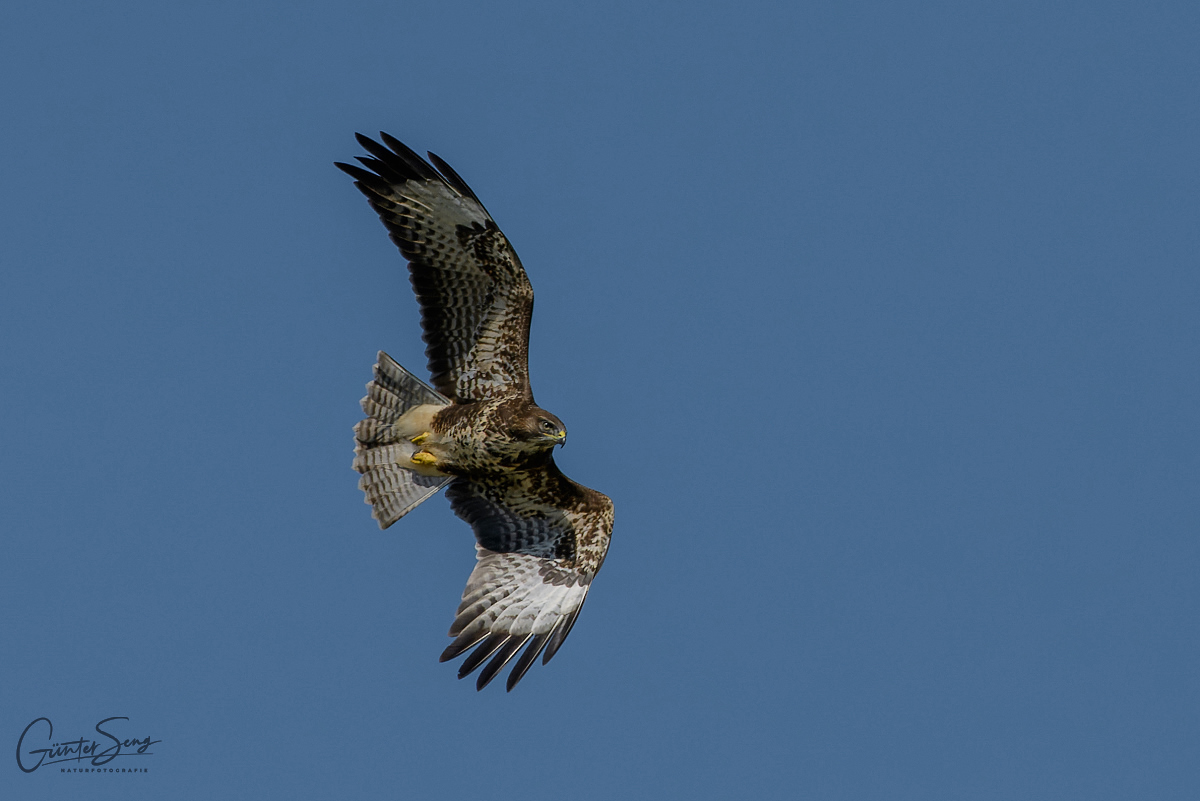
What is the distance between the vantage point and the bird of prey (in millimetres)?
14930

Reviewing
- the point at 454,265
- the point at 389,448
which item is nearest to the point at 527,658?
the point at 389,448

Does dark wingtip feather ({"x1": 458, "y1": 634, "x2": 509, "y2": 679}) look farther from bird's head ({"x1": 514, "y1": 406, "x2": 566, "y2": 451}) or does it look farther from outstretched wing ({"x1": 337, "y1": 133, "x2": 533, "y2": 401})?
outstretched wing ({"x1": 337, "y1": 133, "x2": 533, "y2": 401})

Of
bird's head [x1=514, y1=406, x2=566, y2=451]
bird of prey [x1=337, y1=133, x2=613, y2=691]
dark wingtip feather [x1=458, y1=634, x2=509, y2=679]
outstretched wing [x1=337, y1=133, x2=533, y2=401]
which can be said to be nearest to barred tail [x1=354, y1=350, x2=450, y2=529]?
bird of prey [x1=337, y1=133, x2=613, y2=691]

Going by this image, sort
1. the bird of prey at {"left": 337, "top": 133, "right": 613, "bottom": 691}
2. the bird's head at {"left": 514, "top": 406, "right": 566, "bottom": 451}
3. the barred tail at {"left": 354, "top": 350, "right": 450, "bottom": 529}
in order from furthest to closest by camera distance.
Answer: the barred tail at {"left": 354, "top": 350, "right": 450, "bottom": 529} < the bird of prey at {"left": 337, "top": 133, "right": 613, "bottom": 691} < the bird's head at {"left": 514, "top": 406, "right": 566, "bottom": 451}

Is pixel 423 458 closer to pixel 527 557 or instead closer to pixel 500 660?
pixel 527 557

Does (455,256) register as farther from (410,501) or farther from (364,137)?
(410,501)

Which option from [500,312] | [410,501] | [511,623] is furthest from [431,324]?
[511,623]

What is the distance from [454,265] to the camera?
15.0 metres

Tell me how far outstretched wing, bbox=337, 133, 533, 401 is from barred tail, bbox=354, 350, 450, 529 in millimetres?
351

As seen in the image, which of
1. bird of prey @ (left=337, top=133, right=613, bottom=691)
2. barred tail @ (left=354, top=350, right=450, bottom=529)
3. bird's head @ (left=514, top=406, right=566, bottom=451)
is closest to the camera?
bird's head @ (left=514, top=406, right=566, bottom=451)

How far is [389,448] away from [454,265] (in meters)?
1.69

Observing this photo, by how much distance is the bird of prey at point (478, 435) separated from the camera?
588 inches

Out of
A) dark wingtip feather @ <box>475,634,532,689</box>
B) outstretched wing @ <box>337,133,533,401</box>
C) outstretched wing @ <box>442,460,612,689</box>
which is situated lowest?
dark wingtip feather @ <box>475,634,532,689</box>

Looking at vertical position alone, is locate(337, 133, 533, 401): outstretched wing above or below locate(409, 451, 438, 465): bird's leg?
above
